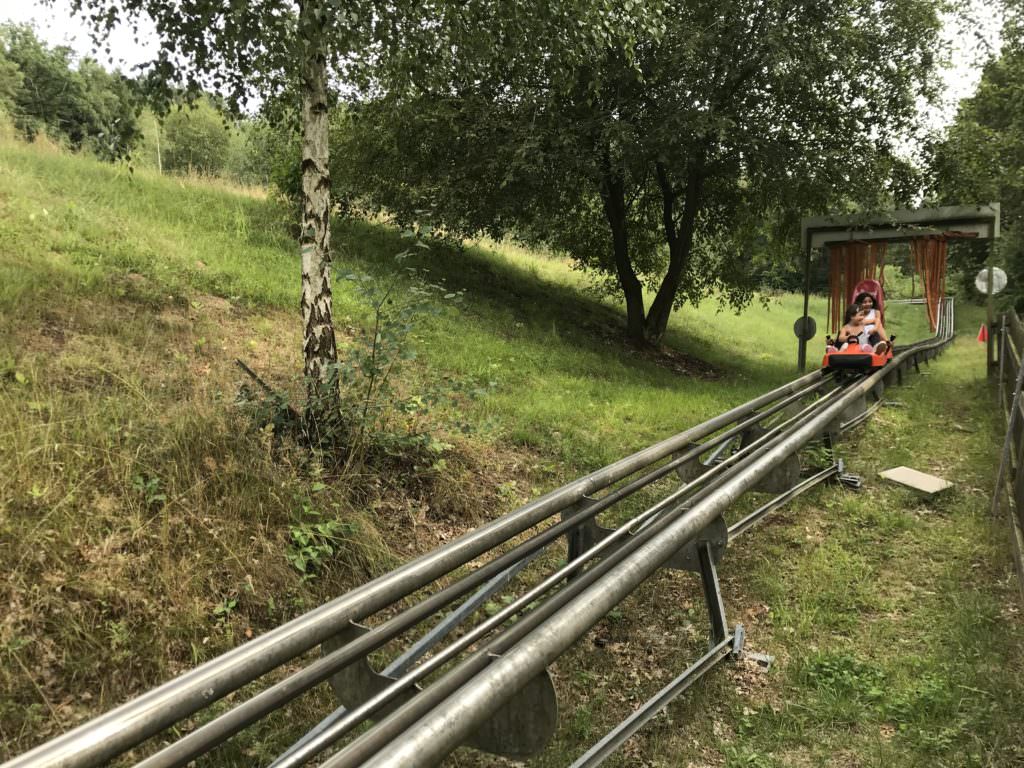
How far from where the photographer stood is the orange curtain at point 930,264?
37.4 ft

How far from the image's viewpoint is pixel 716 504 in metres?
2.84

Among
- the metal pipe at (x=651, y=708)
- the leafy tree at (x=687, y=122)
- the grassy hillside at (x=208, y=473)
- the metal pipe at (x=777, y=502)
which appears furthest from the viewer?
the leafy tree at (x=687, y=122)

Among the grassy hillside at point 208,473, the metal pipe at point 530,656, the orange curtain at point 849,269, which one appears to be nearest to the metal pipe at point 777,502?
the grassy hillside at point 208,473

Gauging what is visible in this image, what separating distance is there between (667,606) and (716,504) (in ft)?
3.98

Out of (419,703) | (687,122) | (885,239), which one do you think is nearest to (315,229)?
(419,703)

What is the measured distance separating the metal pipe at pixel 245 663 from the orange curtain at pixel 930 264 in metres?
11.2

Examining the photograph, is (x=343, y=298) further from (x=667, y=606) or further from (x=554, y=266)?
(x=554, y=266)

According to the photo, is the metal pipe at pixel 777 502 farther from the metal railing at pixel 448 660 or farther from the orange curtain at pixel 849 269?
the orange curtain at pixel 849 269

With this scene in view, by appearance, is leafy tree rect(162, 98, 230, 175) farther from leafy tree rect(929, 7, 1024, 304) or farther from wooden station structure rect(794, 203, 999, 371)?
leafy tree rect(929, 7, 1024, 304)

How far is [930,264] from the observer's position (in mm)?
11516

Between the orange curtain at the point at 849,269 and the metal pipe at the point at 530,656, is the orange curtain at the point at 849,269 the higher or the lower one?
the higher one

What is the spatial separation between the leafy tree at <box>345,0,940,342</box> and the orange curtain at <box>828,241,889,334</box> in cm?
93

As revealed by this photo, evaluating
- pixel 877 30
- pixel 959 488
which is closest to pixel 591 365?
pixel 959 488

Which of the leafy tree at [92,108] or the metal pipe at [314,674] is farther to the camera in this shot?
the leafy tree at [92,108]
